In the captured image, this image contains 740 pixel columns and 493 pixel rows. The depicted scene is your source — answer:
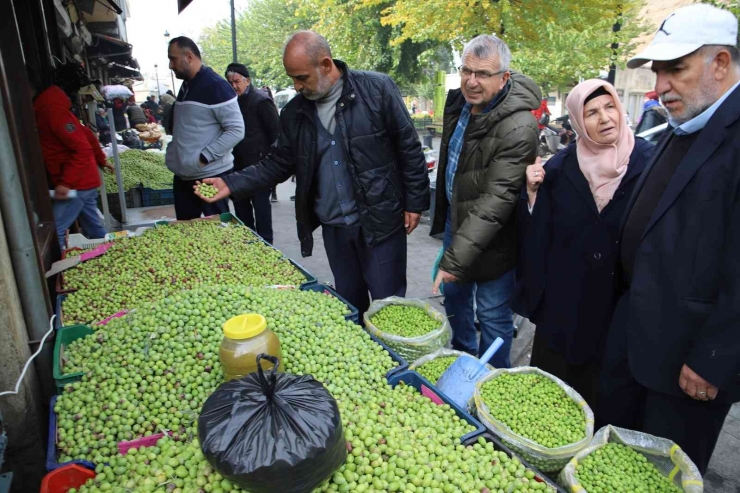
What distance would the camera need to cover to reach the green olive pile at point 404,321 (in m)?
2.99

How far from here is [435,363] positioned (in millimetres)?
2736

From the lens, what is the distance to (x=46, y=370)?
280cm

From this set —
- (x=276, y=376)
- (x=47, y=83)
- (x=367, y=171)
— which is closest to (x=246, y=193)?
(x=367, y=171)

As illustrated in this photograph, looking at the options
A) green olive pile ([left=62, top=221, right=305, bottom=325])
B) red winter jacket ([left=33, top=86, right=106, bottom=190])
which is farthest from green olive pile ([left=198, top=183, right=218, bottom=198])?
red winter jacket ([left=33, top=86, right=106, bottom=190])

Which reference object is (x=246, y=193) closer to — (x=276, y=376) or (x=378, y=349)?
(x=378, y=349)

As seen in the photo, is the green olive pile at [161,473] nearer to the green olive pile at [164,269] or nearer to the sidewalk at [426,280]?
the green olive pile at [164,269]

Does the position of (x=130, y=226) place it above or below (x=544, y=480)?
below

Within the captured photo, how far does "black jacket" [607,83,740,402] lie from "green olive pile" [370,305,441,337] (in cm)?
123

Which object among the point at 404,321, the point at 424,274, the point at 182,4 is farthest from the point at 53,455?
the point at 182,4

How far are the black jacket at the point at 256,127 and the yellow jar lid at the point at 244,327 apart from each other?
437cm

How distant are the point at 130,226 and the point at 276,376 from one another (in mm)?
6576

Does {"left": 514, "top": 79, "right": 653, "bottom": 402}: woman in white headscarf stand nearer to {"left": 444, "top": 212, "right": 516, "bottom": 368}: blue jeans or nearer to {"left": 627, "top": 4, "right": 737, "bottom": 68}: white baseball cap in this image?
{"left": 444, "top": 212, "right": 516, "bottom": 368}: blue jeans

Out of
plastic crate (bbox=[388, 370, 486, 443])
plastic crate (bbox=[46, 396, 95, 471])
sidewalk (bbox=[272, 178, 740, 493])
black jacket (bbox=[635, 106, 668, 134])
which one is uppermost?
black jacket (bbox=[635, 106, 668, 134])

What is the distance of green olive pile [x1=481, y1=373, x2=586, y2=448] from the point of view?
6.99ft
